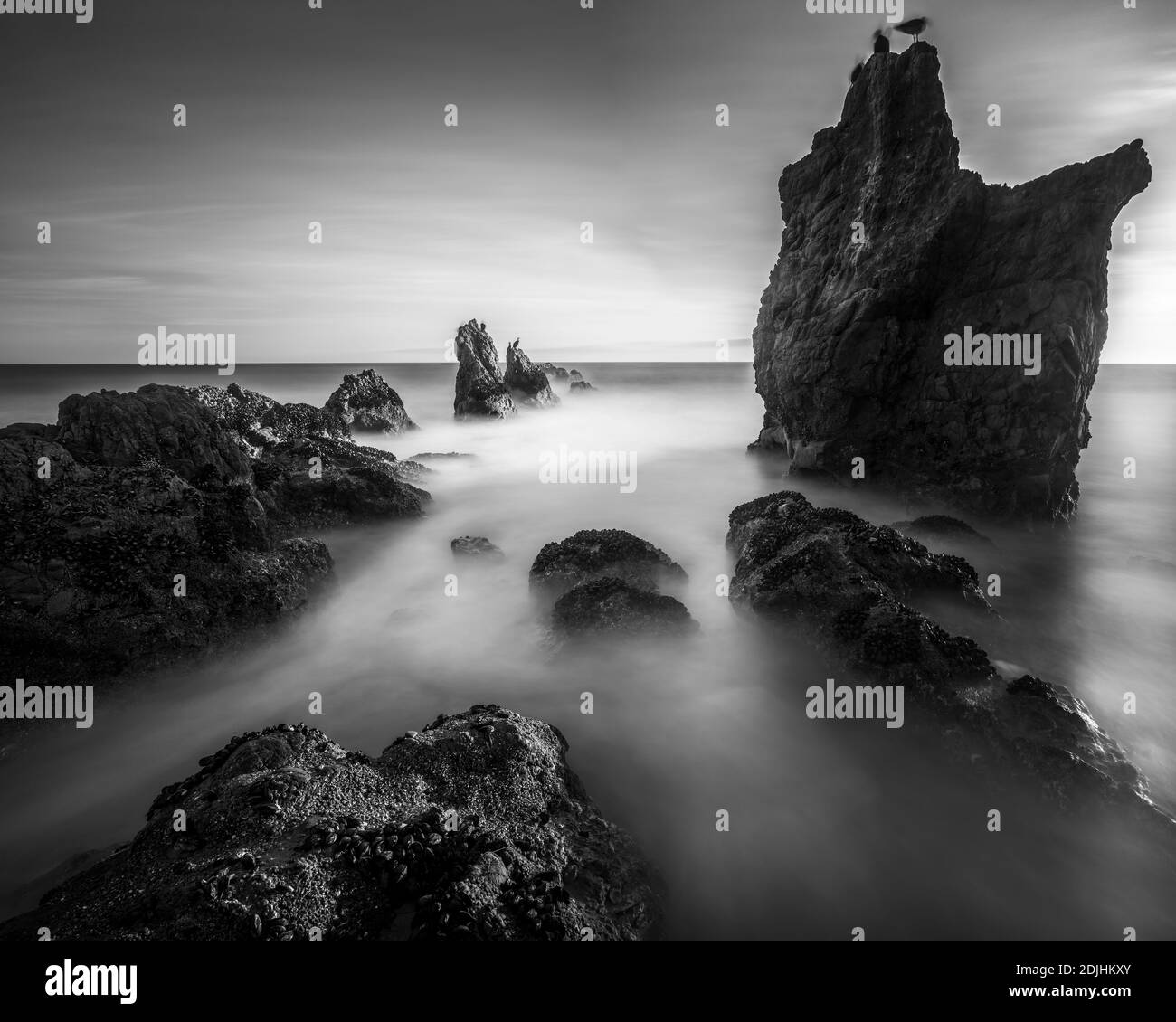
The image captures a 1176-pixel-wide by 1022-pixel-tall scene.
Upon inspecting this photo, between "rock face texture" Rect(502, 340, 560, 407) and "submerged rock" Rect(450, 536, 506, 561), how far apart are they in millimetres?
38103

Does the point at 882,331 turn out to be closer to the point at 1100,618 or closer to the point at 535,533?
the point at 1100,618

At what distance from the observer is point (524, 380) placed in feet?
176

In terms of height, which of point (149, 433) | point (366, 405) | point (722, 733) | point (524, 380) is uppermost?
point (524, 380)

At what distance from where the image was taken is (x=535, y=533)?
61.3ft

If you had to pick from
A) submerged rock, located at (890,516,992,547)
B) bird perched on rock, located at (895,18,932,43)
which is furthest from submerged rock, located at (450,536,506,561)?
bird perched on rock, located at (895,18,932,43)

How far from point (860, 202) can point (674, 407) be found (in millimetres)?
44084

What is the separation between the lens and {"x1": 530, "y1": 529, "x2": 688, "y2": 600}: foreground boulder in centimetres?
1269

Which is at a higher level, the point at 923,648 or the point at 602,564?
the point at 602,564

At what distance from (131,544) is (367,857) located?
336 inches

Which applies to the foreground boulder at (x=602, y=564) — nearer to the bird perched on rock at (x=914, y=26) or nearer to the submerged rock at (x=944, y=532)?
the submerged rock at (x=944, y=532)

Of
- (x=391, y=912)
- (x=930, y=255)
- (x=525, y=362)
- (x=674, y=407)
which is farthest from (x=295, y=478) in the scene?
(x=674, y=407)

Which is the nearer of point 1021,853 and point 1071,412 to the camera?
point 1021,853

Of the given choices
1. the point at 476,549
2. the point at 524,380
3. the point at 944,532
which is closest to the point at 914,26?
the point at 944,532

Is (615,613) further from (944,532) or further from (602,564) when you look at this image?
(944,532)
